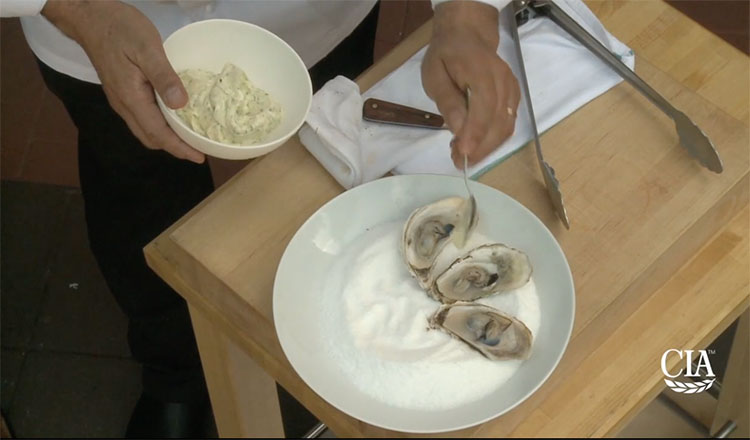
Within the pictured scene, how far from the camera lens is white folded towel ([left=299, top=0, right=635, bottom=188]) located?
863mm

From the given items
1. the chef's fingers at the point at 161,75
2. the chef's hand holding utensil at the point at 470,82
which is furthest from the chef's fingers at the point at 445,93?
the chef's fingers at the point at 161,75

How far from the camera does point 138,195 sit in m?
1.10

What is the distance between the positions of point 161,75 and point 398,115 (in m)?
0.23

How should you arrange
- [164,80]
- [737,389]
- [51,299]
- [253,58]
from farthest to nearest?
1. [51,299]
2. [737,389]
3. [253,58]
4. [164,80]

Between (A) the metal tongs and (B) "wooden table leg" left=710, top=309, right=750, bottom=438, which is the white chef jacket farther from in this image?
(B) "wooden table leg" left=710, top=309, right=750, bottom=438

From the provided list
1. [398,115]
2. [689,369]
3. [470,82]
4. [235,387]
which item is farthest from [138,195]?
[689,369]

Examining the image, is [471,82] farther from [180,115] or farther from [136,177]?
[136,177]

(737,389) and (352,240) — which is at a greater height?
(352,240)

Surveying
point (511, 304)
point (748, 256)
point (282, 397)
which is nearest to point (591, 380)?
point (511, 304)

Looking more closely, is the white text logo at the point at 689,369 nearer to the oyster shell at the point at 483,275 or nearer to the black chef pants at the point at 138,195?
the oyster shell at the point at 483,275

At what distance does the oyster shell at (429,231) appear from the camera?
792 mm

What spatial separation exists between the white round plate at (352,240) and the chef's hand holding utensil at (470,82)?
5cm

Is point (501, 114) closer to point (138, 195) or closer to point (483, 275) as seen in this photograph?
point (483, 275)

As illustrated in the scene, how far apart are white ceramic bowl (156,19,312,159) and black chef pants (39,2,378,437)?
199mm
